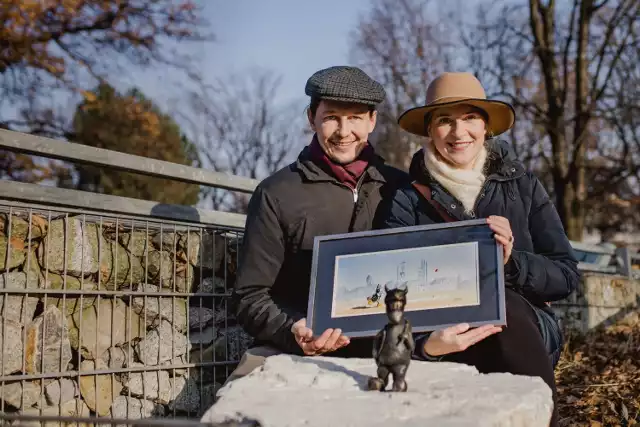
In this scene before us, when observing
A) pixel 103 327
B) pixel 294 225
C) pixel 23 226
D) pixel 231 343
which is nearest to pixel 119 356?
pixel 103 327

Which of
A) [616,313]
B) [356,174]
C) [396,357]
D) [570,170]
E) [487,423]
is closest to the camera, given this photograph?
[487,423]

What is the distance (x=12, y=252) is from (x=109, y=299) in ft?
1.75

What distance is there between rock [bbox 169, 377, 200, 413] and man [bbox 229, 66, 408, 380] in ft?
2.04

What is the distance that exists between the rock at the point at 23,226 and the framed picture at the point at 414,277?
4.61ft

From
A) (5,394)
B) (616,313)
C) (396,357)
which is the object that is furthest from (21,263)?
(616,313)

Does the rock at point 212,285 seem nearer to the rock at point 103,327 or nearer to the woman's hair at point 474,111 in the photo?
the rock at point 103,327

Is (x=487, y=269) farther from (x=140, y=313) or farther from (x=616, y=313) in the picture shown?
(x=616, y=313)

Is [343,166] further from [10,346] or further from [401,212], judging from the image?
[10,346]

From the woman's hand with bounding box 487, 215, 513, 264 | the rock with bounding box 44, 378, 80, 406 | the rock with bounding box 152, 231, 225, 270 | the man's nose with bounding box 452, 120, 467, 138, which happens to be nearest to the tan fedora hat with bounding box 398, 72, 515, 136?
the man's nose with bounding box 452, 120, 467, 138

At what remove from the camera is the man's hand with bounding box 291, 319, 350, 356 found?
2.61 m

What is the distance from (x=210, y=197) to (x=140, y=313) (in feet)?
73.1

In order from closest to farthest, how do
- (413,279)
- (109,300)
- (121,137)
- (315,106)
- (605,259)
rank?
(413,279)
(109,300)
(315,106)
(605,259)
(121,137)

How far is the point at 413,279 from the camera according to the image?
8.82ft

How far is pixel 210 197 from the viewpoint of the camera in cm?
2562
